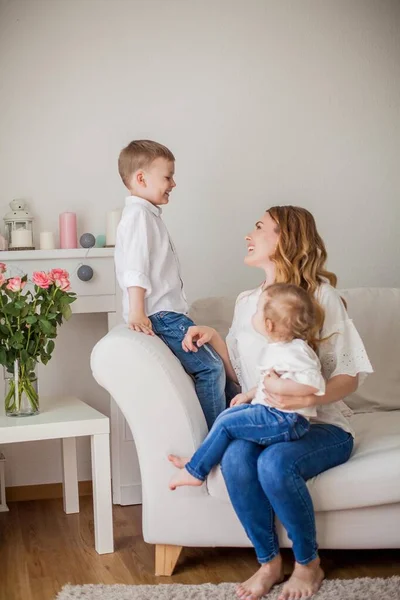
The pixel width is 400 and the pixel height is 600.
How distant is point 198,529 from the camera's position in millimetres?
2410

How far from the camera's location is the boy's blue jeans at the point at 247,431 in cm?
228

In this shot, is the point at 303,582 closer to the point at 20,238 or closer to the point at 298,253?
the point at 298,253

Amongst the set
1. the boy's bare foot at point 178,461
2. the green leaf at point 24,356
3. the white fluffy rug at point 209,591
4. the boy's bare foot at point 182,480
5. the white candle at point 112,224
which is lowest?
the white fluffy rug at point 209,591

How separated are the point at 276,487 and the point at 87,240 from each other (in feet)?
4.43

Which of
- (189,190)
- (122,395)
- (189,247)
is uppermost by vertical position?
(189,190)

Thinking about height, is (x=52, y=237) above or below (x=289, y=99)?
below

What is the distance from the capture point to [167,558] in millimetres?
2461

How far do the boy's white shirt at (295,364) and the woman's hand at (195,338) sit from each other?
0.30 m

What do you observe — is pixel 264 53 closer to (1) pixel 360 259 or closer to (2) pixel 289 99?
(2) pixel 289 99

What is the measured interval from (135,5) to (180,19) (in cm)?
19

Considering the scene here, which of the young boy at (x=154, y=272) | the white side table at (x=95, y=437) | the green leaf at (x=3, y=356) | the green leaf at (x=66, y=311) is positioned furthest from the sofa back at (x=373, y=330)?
the green leaf at (x=3, y=356)

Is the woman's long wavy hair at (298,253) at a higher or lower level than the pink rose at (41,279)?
higher

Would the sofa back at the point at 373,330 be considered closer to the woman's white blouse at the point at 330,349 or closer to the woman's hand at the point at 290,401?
the woman's white blouse at the point at 330,349

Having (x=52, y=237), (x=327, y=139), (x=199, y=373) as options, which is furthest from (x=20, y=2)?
(x=199, y=373)
